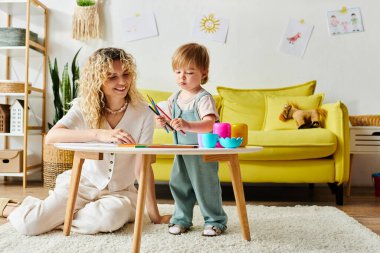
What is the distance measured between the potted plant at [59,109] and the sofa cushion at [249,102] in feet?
3.69

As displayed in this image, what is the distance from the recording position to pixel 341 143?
8.19 feet

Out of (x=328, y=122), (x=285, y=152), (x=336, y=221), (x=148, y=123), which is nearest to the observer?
(x=148, y=123)

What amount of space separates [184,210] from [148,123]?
39cm

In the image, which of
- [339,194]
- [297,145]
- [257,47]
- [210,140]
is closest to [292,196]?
[339,194]

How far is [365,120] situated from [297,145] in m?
0.87

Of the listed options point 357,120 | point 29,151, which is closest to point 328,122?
point 357,120

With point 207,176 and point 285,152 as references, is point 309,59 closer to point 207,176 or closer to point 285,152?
point 285,152

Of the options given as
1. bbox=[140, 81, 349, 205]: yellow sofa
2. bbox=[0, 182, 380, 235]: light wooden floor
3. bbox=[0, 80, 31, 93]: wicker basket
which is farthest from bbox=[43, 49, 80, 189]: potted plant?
bbox=[140, 81, 349, 205]: yellow sofa

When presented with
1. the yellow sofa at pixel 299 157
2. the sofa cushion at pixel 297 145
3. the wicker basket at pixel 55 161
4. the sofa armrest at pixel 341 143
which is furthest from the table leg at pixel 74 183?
the sofa armrest at pixel 341 143

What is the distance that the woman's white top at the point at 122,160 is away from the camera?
175cm

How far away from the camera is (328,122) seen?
8.82 feet

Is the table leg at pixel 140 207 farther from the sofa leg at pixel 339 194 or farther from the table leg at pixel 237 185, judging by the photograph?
the sofa leg at pixel 339 194

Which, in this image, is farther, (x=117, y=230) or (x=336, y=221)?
(x=336, y=221)

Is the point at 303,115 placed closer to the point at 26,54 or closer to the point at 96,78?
the point at 96,78
